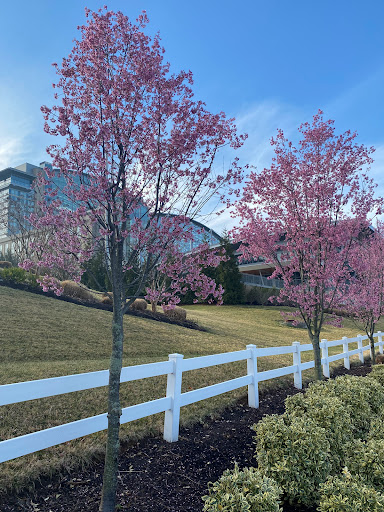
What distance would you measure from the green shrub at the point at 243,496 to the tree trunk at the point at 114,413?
98 cm

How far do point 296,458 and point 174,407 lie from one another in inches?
78.2

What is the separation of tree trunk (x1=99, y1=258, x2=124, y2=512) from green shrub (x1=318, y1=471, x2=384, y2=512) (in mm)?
1815

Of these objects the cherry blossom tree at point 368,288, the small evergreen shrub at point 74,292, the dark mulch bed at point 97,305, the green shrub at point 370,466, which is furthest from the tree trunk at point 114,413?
A: the small evergreen shrub at point 74,292

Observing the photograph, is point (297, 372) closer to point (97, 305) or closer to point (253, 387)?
point (253, 387)

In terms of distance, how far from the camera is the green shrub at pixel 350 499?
8.77ft

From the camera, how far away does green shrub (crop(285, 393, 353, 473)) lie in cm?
416

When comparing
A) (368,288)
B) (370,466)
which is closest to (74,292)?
(368,288)

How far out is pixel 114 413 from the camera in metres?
3.21

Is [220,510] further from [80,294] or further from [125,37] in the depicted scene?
[80,294]

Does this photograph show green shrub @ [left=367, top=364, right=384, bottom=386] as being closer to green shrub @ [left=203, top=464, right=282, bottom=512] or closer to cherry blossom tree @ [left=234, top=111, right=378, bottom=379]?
cherry blossom tree @ [left=234, top=111, right=378, bottom=379]

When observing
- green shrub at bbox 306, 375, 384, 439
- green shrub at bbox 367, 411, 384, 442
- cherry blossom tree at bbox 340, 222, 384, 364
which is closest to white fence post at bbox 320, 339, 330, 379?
cherry blossom tree at bbox 340, 222, 384, 364

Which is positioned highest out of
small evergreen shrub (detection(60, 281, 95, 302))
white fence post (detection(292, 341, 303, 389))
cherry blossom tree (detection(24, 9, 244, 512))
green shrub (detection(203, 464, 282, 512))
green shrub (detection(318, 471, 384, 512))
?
cherry blossom tree (detection(24, 9, 244, 512))

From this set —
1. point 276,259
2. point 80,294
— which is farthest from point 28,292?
point 276,259

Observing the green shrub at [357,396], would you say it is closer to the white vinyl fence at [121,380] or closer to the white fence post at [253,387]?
the white fence post at [253,387]
